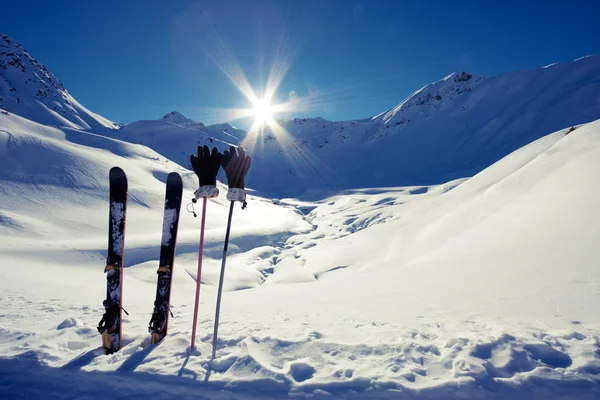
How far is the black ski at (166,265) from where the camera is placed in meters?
3.93

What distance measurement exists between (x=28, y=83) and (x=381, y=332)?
542 ft

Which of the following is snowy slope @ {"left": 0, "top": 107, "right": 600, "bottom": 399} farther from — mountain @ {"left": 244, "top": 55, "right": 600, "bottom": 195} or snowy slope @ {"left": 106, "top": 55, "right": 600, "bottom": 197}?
mountain @ {"left": 244, "top": 55, "right": 600, "bottom": 195}

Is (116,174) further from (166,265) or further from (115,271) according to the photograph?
(166,265)

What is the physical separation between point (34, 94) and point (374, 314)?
155 m

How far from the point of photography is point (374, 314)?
5039 mm

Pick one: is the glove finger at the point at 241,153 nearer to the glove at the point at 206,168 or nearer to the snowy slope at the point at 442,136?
the glove at the point at 206,168

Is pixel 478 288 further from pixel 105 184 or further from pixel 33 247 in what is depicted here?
pixel 105 184

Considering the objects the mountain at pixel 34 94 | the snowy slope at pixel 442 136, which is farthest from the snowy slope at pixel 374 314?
the mountain at pixel 34 94

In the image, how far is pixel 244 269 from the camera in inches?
598

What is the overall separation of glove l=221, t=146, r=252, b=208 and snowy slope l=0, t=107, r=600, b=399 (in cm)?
182

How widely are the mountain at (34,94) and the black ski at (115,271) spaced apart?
4418 inches

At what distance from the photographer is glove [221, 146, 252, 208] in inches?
147

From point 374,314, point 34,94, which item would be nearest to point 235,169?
point 374,314

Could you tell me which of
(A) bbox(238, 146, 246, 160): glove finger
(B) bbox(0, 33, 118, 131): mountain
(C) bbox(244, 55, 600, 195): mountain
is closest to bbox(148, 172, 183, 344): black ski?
(A) bbox(238, 146, 246, 160): glove finger
